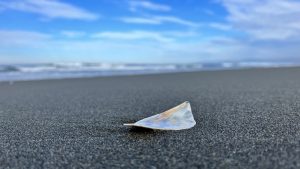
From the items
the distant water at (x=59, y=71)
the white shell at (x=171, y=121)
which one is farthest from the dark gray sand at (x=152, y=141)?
the distant water at (x=59, y=71)

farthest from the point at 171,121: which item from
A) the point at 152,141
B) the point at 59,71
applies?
the point at 59,71

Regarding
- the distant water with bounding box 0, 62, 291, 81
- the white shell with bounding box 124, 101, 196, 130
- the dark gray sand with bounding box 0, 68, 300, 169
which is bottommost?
the dark gray sand with bounding box 0, 68, 300, 169

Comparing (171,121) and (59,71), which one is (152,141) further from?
(59,71)

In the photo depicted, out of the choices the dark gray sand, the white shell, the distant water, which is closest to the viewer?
the dark gray sand

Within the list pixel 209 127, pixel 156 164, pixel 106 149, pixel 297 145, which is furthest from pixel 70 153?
pixel 297 145

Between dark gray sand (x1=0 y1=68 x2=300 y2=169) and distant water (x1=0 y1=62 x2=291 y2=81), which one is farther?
distant water (x1=0 y1=62 x2=291 y2=81)

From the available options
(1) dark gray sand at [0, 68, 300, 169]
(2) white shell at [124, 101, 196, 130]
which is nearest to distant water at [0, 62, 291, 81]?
(1) dark gray sand at [0, 68, 300, 169]

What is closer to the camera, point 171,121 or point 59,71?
point 171,121

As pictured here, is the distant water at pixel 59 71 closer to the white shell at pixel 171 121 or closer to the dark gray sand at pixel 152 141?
the dark gray sand at pixel 152 141

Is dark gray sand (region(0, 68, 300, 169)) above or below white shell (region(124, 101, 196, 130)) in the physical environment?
below

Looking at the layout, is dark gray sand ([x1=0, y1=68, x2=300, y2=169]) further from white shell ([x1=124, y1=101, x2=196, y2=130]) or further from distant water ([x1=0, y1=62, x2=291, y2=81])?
distant water ([x1=0, y1=62, x2=291, y2=81])
